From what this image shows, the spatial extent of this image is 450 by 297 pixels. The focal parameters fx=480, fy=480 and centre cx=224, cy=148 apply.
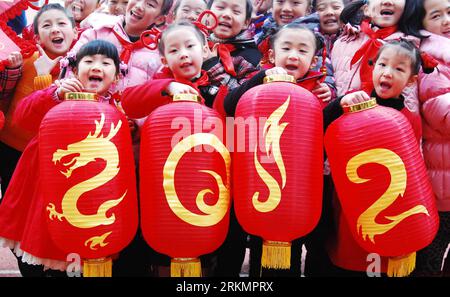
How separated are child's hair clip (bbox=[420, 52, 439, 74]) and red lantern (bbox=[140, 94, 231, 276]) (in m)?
0.78

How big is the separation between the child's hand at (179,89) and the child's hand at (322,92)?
459 millimetres

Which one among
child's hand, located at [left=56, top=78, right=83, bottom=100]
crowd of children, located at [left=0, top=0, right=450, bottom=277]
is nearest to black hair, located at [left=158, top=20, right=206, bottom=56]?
crowd of children, located at [left=0, top=0, right=450, bottom=277]

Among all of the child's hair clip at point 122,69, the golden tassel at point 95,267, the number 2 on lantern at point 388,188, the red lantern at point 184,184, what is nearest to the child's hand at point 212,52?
the child's hair clip at point 122,69

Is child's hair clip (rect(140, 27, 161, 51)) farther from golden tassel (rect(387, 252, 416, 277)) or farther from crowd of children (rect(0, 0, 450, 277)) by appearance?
golden tassel (rect(387, 252, 416, 277))

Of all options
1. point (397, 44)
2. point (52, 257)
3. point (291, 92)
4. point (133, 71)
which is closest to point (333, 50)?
point (397, 44)

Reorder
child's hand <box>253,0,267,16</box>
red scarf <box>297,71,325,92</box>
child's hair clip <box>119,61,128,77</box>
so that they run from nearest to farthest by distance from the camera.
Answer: red scarf <box>297,71,325,92</box>, child's hair clip <box>119,61,128,77</box>, child's hand <box>253,0,267,16</box>

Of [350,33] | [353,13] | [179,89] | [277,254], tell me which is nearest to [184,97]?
[179,89]

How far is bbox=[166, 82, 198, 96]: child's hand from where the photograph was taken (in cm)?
160

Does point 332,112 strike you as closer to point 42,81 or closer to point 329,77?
point 329,77

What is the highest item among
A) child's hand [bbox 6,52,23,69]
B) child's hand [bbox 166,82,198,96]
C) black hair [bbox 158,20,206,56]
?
black hair [bbox 158,20,206,56]

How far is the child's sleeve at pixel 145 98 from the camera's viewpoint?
65.0 inches

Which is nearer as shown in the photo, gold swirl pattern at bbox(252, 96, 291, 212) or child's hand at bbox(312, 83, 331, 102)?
gold swirl pattern at bbox(252, 96, 291, 212)

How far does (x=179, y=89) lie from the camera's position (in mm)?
1618

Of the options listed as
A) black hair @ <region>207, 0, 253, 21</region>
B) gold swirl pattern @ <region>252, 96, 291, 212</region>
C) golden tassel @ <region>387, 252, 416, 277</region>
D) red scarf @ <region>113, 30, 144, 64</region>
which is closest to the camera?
gold swirl pattern @ <region>252, 96, 291, 212</region>
